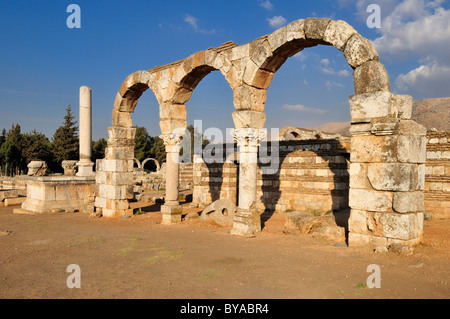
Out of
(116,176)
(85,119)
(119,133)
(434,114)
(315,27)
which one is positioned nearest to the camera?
(315,27)

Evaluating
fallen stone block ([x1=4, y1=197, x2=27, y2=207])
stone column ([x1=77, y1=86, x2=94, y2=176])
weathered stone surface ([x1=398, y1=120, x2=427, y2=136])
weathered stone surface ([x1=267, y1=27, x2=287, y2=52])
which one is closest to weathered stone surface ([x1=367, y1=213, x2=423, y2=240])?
weathered stone surface ([x1=398, y1=120, x2=427, y2=136])

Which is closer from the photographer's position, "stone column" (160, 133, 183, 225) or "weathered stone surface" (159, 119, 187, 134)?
"stone column" (160, 133, 183, 225)

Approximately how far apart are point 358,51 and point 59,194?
11425mm

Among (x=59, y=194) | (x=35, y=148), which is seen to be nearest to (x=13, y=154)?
(x=35, y=148)

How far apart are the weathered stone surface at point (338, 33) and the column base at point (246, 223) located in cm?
411

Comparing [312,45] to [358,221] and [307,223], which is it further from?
[307,223]

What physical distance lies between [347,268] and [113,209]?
8.25 m

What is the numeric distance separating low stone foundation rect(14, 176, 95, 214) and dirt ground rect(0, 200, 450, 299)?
155 inches

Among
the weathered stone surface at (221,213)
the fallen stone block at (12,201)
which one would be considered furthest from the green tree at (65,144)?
the weathered stone surface at (221,213)

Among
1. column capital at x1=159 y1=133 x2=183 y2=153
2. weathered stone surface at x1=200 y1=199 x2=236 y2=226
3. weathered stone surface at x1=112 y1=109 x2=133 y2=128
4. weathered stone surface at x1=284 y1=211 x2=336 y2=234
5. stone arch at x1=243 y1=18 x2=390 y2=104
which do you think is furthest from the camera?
weathered stone surface at x1=112 y1=109 x2=133 y2=128

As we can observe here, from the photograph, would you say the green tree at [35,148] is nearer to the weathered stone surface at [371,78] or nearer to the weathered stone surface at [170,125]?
the weathered stone surface at [170,125]

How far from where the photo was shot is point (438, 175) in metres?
9.60

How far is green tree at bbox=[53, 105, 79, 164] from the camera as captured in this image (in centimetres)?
3988

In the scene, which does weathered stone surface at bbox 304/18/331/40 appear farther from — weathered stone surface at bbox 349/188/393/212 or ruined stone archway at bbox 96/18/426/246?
weathered stone surface at bbox 349/188/393/212
